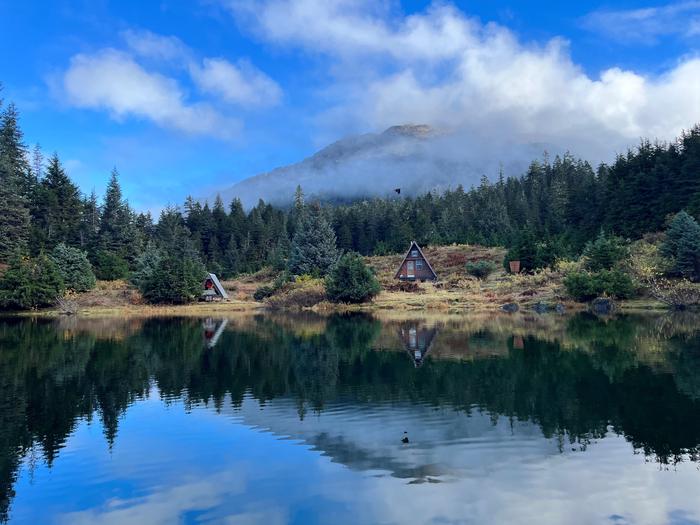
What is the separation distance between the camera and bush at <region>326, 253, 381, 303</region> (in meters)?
51.3

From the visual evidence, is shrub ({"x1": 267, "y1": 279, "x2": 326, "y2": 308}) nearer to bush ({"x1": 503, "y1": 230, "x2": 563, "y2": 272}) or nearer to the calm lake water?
bush ({"x1": 503, "y1": 230, "x2": 563, "y2": 272})

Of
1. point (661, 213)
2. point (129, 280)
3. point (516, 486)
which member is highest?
point (661, 213)

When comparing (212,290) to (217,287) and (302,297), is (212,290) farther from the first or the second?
(302,297)

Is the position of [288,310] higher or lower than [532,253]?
lower

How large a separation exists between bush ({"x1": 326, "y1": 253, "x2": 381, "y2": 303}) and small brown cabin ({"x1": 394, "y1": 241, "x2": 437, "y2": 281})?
16.1m

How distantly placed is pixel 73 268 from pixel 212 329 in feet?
107

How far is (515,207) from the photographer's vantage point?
360ft

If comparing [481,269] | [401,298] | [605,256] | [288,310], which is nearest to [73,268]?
[288,310]

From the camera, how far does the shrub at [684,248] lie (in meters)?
45.1

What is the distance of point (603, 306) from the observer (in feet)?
141

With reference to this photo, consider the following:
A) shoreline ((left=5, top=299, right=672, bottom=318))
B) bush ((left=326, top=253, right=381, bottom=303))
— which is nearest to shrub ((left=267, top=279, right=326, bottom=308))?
shoreline ((left=5, top=299, right=672, bottom=318))

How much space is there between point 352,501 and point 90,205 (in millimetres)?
83869

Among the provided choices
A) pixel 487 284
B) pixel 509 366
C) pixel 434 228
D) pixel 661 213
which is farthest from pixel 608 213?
pixel 509 366

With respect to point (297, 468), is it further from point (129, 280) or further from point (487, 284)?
point (129, 280)
